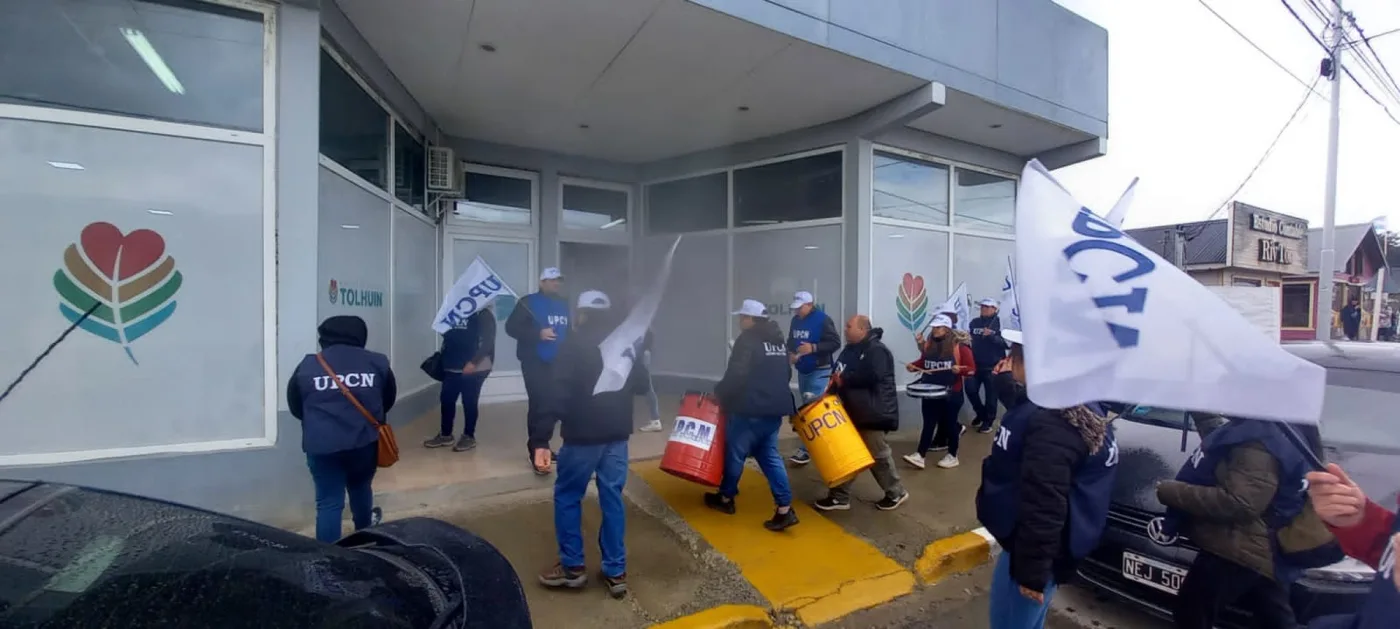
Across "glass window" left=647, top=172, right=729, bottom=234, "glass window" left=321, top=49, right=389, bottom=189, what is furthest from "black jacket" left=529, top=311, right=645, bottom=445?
"glass window" left=647, top=172, right=729, bottom=234

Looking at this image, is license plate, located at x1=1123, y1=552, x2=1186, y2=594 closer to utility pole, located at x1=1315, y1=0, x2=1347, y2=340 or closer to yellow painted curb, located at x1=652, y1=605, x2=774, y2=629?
yellow painted curb, located at x1=652, y1=605, x2=774, y2=629

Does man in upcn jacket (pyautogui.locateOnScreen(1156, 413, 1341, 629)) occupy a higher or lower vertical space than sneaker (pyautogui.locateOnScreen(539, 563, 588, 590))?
higher

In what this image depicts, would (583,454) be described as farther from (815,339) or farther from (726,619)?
(815,339)

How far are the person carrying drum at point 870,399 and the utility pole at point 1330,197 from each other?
39.3 feet

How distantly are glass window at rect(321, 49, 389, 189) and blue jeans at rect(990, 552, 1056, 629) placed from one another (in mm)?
5299

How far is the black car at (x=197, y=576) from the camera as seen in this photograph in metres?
1.31

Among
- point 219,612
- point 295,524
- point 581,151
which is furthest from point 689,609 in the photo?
point 581,151

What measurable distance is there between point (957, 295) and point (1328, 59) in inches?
412

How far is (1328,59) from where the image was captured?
38.3 ft

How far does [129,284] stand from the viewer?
4.06 metres

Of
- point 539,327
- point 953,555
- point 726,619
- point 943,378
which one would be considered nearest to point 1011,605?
point 726,619

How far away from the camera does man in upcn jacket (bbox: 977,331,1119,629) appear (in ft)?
7.76

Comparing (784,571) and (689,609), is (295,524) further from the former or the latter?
(784,571)

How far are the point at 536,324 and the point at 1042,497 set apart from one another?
4.18 meters
